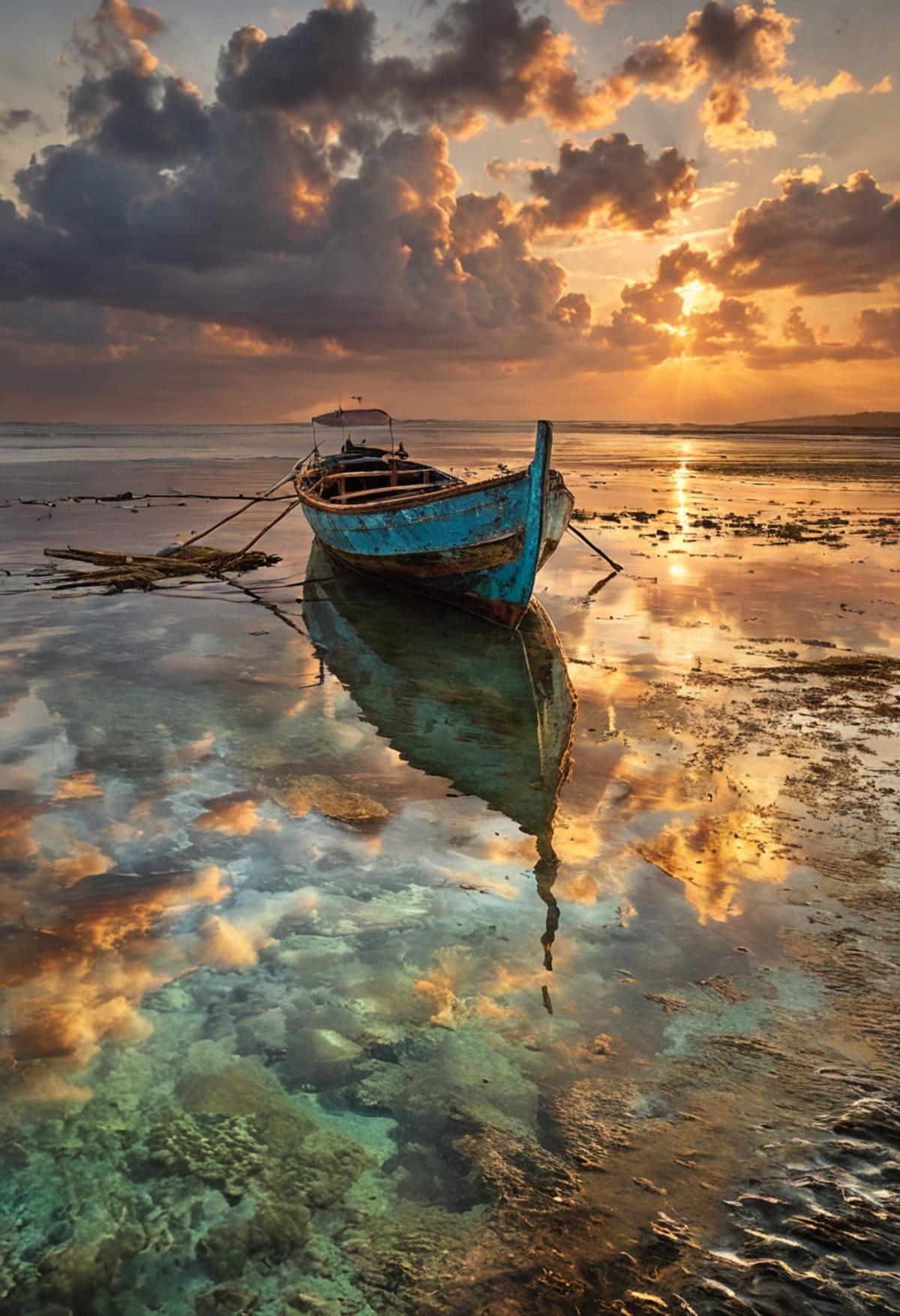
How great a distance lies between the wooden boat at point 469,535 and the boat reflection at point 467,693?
0.64 metres

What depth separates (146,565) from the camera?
58.4 ft

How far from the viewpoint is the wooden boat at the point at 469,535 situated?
12242 millimetres

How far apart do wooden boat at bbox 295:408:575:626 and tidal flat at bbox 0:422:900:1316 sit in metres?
2.17

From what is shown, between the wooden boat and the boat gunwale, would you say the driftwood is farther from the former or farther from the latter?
the boat gunwale

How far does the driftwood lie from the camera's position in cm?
1645

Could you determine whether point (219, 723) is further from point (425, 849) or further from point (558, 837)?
point (558, 837)

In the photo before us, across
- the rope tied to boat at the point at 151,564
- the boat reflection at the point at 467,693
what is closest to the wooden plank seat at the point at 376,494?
the rope tied to boat at the point at 151,564

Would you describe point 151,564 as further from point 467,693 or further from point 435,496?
point 467,693

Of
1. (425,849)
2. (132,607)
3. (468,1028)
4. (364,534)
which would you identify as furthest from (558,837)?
(132,607)

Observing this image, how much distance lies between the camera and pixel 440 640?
1283 centimetres

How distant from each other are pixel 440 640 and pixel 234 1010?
8.78 meters

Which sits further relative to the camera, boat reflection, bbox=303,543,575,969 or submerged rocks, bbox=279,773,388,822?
boat reflection, bbox=303,543,575,969

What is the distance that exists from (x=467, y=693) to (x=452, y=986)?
580 centimetres

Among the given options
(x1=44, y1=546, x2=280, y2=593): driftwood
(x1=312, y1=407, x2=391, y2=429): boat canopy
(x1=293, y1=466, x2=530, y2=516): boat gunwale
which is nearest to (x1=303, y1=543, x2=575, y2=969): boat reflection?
(x1=293, y1=466, x2=530, y2=516): boat gunwale
